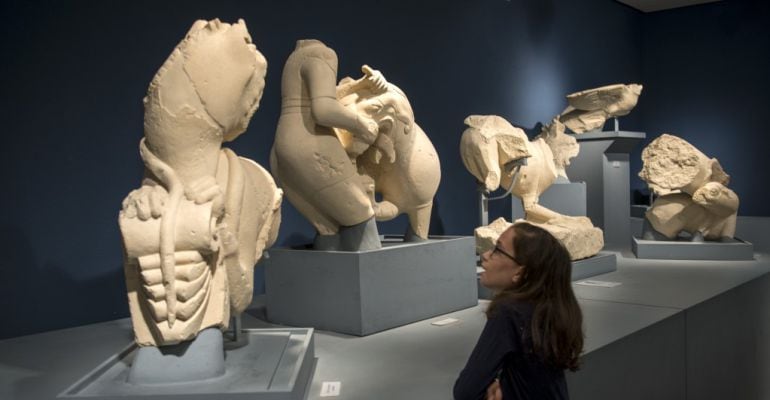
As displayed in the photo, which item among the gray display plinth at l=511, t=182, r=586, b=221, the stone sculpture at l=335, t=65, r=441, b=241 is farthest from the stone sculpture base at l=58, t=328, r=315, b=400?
the gray display plinth at l=511, t=182, r=586, b=221

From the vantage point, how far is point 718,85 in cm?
838

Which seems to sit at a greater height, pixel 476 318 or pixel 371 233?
pixel 371 233

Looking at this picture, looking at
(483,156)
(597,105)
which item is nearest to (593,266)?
(483,156)

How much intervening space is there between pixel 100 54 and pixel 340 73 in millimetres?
1694

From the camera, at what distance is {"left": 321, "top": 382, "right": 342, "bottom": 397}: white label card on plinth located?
2.31 m

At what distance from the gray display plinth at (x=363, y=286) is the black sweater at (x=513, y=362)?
1319mm

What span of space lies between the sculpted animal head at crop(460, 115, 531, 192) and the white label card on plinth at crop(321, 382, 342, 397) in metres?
2.24

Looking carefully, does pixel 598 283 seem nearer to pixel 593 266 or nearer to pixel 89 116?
pixel 593 266

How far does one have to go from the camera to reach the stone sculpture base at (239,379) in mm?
1934

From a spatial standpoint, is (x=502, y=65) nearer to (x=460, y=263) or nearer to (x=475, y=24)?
(x=475, y=24)

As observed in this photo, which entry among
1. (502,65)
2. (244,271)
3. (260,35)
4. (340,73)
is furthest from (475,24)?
(244,271)

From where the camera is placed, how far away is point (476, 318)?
348 centimetres

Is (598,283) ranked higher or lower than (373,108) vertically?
lower

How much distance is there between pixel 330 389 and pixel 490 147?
244 centimetres
